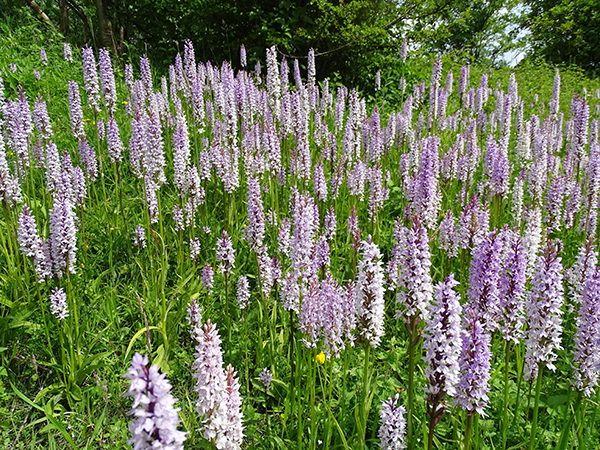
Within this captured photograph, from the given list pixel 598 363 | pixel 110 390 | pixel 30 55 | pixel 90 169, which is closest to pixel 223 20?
pixel 30 55

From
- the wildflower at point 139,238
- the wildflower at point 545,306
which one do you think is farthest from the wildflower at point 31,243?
the wildflower at point 545,306

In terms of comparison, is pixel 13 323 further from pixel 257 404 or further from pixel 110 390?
pixel 257 404

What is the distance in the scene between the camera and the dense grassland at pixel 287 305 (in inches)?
91.4

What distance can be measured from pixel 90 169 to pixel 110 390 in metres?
2.93

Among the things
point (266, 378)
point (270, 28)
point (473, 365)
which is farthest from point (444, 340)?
point (270, 28)

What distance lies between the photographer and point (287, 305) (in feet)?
10.3

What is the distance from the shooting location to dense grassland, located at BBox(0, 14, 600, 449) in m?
2.32

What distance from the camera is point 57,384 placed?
3.36m

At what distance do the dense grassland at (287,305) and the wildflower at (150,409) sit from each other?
0.6 inches

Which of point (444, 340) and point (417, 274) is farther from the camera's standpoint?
point (417, 274)

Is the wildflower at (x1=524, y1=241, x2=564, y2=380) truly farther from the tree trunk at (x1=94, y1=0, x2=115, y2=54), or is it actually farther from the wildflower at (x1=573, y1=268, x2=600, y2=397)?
the tree trunk at (x1=94, y1=0, x2=115, y2=54)

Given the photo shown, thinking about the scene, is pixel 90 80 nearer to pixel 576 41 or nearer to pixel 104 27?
pixel 104 27

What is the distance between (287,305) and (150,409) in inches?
78.1

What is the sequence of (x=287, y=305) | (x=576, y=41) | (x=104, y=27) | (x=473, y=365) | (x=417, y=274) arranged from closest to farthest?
(x=473, y=365) → (x=417, y=274) → (x=287, y=305) → (x=104, y=27) → (x=576, y=41)
